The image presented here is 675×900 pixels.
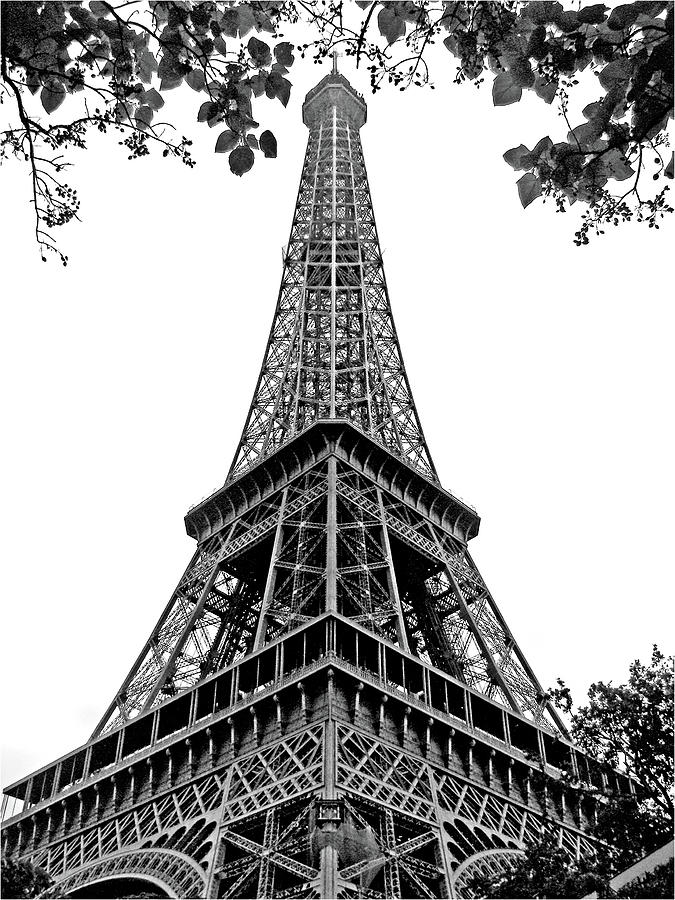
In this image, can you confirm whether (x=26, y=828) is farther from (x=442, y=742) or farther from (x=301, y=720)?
(x=442, y=742)

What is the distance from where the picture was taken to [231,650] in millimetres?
41125

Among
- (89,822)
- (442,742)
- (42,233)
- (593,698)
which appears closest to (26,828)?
(89,822)

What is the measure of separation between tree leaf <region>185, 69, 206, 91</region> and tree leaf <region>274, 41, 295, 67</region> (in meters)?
0.80

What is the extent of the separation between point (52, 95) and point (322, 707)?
22.8m

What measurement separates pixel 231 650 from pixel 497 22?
35133 mm

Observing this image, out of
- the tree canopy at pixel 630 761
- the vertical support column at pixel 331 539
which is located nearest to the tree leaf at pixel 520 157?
the tree canopy at pixel 630 761

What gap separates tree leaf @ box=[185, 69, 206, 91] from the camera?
30.7 feet

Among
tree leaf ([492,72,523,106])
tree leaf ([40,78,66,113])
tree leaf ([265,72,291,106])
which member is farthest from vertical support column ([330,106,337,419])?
tree leaf ([492,72,523,106])

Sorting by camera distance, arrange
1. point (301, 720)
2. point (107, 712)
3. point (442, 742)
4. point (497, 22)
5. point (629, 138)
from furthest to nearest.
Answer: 1. point (107, 712)
2. point (442, 742)
3. point (301, 720)
4. point (497, 22)
5. point (629, 138)

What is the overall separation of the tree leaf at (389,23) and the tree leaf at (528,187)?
194 centimetres

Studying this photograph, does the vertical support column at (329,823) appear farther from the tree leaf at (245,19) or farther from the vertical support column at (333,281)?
the vertical support column at (333,281)

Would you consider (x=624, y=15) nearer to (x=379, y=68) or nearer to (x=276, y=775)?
(x=379, y=68)

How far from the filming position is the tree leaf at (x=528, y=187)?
8812mm

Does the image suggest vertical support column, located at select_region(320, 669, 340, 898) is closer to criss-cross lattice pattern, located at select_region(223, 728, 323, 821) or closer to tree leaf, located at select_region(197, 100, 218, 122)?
criss-cross lattice pattern, located at select_region(223, 728, 323, 821)
